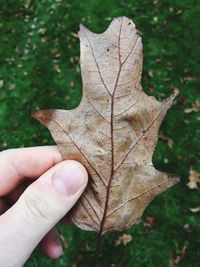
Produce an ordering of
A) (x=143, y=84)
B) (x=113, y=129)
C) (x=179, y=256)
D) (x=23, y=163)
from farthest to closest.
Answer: (x=143, y=84) → (x=179, y=256) → (x=23, y=163) → (x=113, y=129)

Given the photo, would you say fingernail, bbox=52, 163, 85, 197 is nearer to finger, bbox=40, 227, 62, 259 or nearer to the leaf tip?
the leaf tip

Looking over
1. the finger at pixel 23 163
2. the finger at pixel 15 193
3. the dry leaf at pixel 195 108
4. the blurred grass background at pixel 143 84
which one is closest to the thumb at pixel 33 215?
the finger at pixel 23 163

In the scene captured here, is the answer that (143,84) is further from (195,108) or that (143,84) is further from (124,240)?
(124,240)

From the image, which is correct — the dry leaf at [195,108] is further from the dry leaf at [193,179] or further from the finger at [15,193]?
the finger at [15,193]

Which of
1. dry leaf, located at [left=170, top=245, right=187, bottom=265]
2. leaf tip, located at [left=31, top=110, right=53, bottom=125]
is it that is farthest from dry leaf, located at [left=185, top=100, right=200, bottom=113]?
leaf tip, located at [left=31, top=110, right=53, bottom=125]

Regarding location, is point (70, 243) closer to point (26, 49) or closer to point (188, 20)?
point (26, 49)

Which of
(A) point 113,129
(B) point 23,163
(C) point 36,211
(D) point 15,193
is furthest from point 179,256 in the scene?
(A) point 113,129

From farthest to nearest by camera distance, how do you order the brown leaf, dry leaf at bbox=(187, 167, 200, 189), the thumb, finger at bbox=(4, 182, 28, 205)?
dry leaf at bbox=(187, 167, 200, 189) < finger at bbox=(4, 182, 28, 205) < the thumb < the brown leaf
